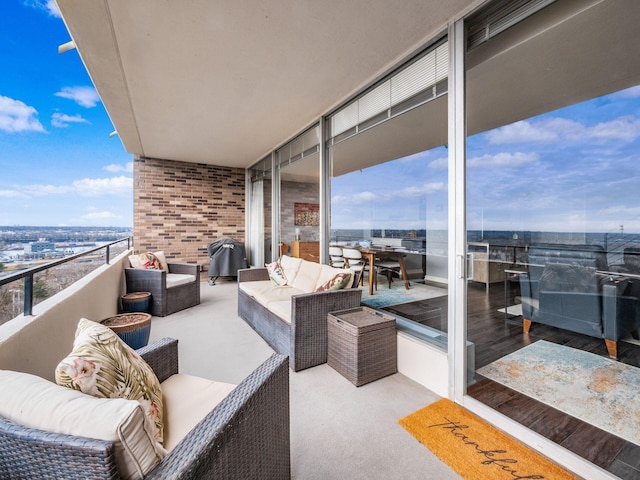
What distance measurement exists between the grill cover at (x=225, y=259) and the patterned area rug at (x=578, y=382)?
5.15m

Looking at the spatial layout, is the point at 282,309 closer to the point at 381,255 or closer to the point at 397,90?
the point at 381,255

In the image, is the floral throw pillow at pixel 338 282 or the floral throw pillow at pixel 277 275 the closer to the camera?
the floral throw pillow at pixel 338 282

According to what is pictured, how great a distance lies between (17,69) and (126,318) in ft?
25.2

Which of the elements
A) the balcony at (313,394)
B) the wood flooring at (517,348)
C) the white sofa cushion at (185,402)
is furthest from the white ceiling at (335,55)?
the white sofa cushion at (185,402)

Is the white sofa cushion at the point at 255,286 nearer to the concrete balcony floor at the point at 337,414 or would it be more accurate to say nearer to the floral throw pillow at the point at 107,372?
the concrete balcony floor at the point at 337,414

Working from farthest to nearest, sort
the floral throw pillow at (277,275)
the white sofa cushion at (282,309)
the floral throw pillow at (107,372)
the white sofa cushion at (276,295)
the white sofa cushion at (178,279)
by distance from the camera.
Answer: the white sofa cushion at (178,279)
the floral throw pillow at (277,275)
the white sofa cushion at (276,295)
the white sofa cushion at (282,309)
the floral throw pillow at (107,372)

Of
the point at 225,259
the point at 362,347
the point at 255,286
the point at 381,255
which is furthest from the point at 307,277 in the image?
the point at 225,259

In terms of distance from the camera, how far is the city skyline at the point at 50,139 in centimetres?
484

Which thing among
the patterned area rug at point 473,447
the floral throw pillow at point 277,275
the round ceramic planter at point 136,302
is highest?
the floral throw pillow at point 277,275

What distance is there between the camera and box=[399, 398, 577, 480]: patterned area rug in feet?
4.71

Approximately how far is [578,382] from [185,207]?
698 cm

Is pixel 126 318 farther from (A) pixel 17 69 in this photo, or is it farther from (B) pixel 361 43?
(A) pixel 17 69

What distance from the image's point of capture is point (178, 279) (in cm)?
434

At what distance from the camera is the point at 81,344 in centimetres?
95
